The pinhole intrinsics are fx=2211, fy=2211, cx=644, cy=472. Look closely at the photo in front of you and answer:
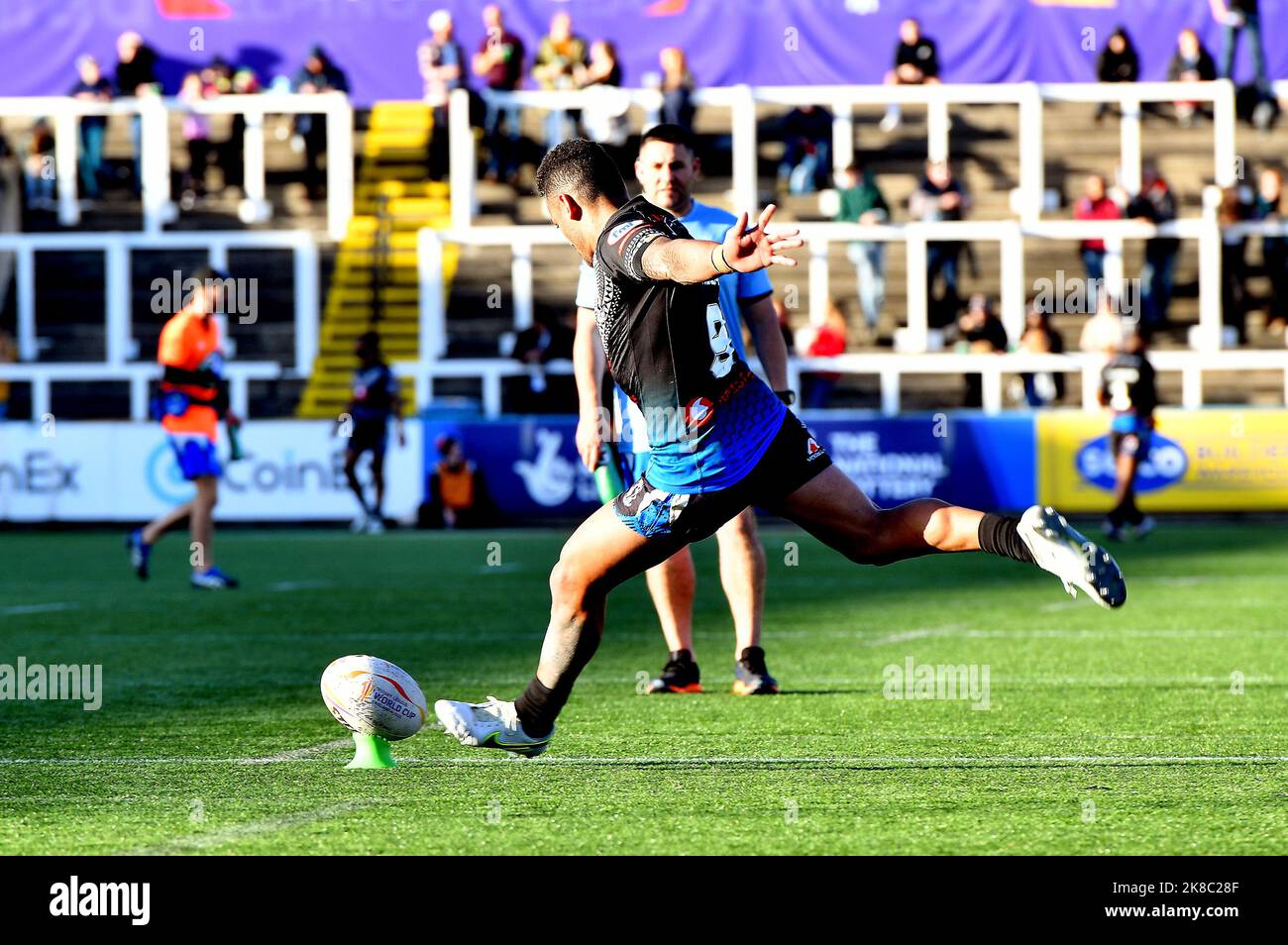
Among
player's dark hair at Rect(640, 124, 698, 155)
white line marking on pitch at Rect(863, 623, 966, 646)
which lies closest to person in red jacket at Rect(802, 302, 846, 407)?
white line marking on pitch at Rect(863, 623, 966, 646)

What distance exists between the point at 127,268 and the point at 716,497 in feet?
75.5

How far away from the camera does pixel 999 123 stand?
31828 mm

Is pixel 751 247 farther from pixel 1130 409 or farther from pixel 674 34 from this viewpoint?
pixel 674 34

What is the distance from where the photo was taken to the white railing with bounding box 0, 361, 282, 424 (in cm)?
2653

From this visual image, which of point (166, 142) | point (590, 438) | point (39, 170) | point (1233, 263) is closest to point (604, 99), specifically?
point (166, 142)

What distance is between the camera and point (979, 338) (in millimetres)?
26125

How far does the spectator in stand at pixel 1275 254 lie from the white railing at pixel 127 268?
12.0 meters

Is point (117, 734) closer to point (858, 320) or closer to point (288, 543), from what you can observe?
point (288, 543)

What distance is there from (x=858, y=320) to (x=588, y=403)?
20.9 m

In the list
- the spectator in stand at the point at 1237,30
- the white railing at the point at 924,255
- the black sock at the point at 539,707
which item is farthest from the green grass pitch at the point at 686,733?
the spectator in stand at the point at 1237,30

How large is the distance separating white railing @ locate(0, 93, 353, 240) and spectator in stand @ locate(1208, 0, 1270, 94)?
457 inches

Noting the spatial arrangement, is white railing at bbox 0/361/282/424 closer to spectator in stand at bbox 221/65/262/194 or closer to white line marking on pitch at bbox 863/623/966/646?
spectator in stand at bbox 221/65/262/194

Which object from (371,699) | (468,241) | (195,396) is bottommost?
(371,699)

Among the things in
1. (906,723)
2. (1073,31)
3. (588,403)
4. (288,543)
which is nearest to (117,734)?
(588,403)
